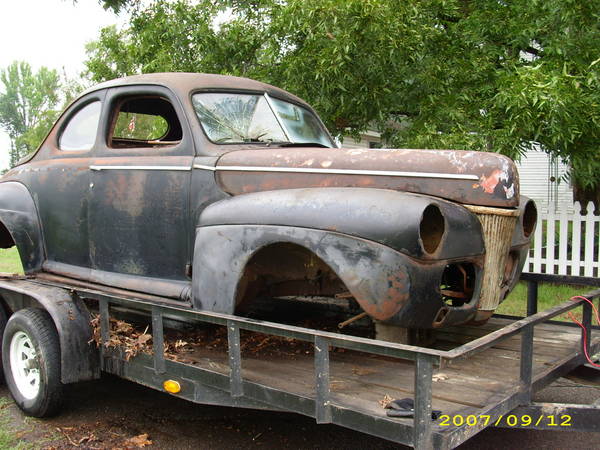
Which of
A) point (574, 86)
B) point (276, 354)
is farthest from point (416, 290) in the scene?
point (574, 86)

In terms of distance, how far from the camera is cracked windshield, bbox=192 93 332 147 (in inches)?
157

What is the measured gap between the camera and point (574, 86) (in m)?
5.74

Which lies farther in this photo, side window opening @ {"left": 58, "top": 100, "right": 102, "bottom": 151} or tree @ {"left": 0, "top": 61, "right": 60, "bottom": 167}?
tree @ {"left": 0, "top": 61, "right": 60, "bottom": 167}

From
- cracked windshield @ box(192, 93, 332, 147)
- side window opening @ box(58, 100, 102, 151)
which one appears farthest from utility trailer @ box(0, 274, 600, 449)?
cracked windshield @ box(192, 93, 332, 147)

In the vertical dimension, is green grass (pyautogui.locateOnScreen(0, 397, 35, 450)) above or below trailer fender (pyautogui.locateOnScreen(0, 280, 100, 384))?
below

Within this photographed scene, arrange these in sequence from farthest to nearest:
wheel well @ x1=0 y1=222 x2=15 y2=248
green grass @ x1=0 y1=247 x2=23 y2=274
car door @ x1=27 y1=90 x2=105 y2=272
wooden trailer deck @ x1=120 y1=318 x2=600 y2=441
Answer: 1. green grass @ x1=0 y1=247 x2=23 y2=274
2. wheel well @ x1=0 y1=222 x2=15 y2=248
3. car door @ x1=27 y1=90 x2=105 y2=272
4. wooden trailer deck @ x1=120 y1=318 x2=600 y2=441

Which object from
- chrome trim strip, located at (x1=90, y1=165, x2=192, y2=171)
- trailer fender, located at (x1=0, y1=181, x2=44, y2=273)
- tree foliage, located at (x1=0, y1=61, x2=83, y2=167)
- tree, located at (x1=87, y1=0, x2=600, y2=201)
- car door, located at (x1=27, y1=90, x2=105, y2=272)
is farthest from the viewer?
→ tree foliage, located at (x1=0, y1=61, x2=83, y2=167)

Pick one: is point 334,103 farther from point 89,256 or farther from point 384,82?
point 89,256

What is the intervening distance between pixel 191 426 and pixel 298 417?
2.37 ft

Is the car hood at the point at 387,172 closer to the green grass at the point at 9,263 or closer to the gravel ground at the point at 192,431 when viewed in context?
the gravel ground at the point at 192,431

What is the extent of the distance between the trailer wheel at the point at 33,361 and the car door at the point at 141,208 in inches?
20.1

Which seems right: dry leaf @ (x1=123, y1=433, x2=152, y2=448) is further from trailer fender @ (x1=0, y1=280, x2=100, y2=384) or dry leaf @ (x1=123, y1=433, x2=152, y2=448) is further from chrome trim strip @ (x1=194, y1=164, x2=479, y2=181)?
chrome trim strip @ (x1=194, y1=164, x2=479, y2=181)

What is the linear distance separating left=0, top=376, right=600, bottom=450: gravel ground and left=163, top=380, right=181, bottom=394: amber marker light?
0.56 meters

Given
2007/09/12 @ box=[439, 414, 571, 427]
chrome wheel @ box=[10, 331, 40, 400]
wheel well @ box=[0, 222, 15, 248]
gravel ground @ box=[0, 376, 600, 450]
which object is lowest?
gravel ground @ box=[0, 376, 600, 450]
